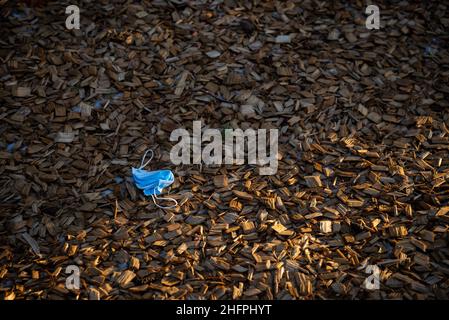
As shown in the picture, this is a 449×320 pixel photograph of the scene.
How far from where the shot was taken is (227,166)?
3850 mm

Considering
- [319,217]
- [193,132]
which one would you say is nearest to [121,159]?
[193,132]

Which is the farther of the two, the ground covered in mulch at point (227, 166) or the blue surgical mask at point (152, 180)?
the blue surgical mask at point (152, 180)

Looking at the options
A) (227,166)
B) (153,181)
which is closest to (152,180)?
(153,181)

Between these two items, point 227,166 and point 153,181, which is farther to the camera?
point 227,166

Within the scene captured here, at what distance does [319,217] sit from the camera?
11.6ft

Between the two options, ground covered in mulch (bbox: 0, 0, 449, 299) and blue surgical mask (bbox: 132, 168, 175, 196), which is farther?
blue surgical mask (bbox: 132, 168, 175, 196)

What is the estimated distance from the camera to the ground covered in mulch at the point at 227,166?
3.26 m

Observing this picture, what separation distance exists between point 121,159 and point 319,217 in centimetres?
173

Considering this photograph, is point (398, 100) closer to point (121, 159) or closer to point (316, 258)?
point (316, 258)

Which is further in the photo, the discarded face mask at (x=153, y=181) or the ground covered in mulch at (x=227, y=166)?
the discarded face mask at (x=153, y=181)

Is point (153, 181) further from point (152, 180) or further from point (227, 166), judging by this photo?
point (227, 166)

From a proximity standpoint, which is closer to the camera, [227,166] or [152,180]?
[152,180]

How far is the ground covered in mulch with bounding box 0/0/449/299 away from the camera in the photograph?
326 centimetres

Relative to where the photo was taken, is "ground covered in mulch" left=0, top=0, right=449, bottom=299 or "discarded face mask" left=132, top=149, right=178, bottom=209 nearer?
"ground covered in mulch" left=0, top=0, right=449, bottom=299
